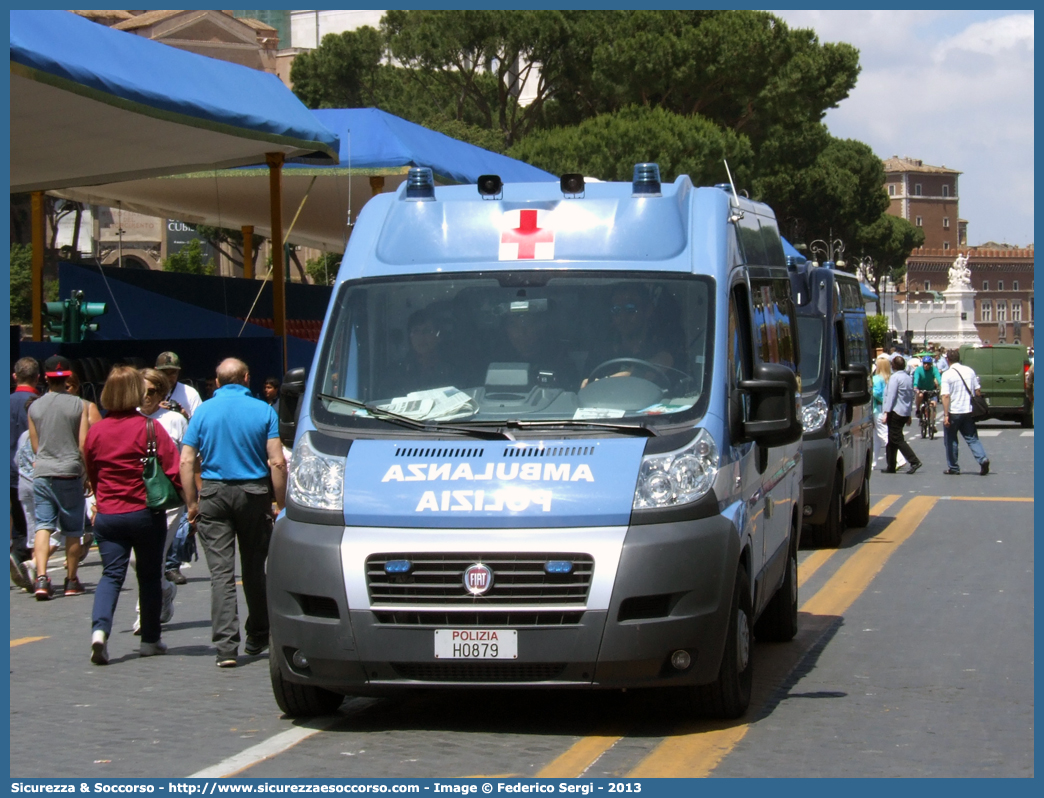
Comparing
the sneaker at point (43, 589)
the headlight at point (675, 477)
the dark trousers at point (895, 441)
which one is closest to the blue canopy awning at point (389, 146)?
the dark trousers at point (895, 441)

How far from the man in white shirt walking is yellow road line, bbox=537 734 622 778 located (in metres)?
16.5

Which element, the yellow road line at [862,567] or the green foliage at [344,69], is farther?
the green foliage at [344,69]

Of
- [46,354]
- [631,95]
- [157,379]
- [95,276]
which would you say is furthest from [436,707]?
[631,95]

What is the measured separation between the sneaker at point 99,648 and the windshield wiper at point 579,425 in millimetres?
3032

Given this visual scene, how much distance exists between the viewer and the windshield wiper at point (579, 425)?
6.24 m

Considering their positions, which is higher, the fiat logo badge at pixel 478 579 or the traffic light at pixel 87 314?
the traffic light at pixel 87 314

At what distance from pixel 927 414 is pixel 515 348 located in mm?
27592

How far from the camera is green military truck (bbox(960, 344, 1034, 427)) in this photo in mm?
36875

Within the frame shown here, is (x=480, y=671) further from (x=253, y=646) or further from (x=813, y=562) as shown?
(x=813, y=562)

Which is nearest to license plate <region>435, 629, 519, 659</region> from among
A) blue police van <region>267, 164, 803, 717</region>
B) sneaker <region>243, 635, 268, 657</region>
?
blue police van <region>267, 164, 803, 717</region>

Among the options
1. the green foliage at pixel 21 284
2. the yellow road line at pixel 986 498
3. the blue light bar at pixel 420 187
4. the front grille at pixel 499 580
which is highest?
the green foliage at pixel 21 284

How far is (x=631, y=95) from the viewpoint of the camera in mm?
45219

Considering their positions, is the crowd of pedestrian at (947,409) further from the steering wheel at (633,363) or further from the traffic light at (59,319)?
the steering wheel at (633,363)

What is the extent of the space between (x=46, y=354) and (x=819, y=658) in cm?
1356
